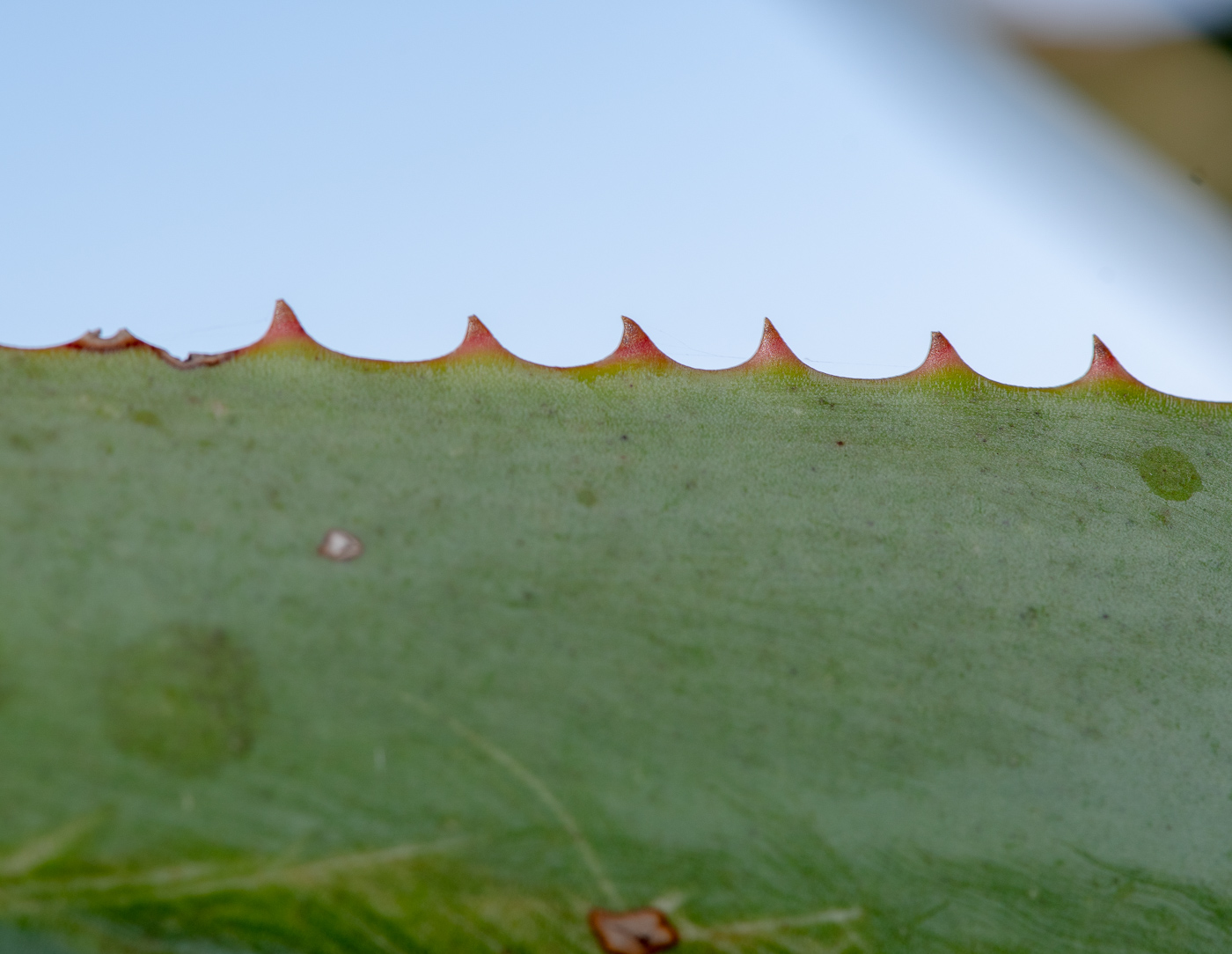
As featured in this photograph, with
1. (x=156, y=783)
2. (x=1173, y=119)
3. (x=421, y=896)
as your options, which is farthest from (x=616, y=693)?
(x=1173, y=119)

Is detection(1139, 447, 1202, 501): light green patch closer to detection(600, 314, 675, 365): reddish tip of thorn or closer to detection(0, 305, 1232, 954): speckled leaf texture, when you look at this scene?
detection(0, 305, 1232, 954): speckled leaf texture

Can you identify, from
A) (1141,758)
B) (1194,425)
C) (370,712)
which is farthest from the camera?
(1194,425)

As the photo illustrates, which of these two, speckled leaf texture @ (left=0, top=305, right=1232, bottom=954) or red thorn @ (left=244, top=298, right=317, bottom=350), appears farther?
red thorn @ (left=244, top=298, right=317, bottom=350)

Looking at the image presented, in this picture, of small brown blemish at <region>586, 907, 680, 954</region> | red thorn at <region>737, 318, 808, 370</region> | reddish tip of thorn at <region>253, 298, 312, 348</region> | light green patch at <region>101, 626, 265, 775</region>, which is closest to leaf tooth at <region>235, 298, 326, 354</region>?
reddish tip of thorn at <region>253, 298, 312, 348</region>

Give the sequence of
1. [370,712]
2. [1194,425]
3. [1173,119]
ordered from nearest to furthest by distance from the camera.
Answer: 1. [1173,119]
2. [370,712]
3. [1194,425]

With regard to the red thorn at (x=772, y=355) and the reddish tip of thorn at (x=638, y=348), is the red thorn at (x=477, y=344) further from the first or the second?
the red thorn at (x=772, y=355)

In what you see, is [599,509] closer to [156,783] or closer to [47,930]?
[156,783]

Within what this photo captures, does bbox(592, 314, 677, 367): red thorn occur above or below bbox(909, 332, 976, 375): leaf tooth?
below

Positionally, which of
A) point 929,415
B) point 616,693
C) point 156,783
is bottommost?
point 156,783
